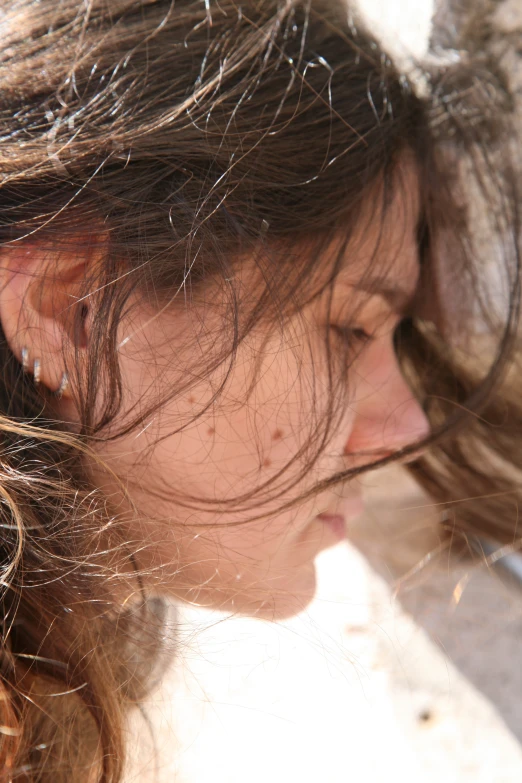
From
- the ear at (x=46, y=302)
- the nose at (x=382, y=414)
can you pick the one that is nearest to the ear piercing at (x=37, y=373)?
the ear at (x=46, y=302)

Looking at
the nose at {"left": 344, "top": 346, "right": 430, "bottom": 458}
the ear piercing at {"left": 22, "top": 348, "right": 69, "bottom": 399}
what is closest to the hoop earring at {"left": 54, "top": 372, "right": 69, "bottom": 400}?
the ear piercing at {"left": 22, "top": 348, "right": 69, "bottom": 399}

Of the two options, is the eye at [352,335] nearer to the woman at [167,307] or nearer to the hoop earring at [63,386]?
the woman at [167,307]

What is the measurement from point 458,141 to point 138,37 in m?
0.56

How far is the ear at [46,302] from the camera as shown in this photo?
78 cm

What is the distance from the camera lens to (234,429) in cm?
87

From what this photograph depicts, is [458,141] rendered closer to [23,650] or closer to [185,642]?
[185,642]

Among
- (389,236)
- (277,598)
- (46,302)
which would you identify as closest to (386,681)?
(277,598)

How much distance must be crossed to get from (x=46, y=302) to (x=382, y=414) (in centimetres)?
54

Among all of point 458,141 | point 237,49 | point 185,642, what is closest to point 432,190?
point 458,141

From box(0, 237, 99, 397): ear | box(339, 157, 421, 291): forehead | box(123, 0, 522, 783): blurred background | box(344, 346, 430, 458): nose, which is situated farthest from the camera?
box(123, 0, 522, 783): blurred background

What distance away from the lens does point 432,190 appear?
1.05 metres

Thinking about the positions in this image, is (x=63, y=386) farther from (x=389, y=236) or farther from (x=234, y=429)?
(x=389, y=236)

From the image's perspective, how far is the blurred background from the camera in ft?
3.68

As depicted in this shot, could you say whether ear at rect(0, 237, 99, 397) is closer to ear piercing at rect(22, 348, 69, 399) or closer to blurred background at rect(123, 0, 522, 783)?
ear piercing at rect(22, 348, 69, 399)
